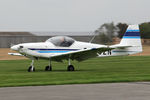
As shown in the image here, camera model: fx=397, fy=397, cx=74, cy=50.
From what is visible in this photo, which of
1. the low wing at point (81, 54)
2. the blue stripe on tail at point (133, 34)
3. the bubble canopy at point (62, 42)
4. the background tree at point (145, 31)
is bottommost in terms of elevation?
the low wing at point (81, 54)

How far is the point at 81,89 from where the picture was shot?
488 inches

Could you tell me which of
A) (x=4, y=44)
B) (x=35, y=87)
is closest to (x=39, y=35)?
(x=4, y=44)

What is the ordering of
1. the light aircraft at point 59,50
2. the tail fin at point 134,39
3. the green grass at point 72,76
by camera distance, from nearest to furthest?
1. the green grass at point 72,76
2. the light aircraft at point 59,50
3. the tail fin at point 134,39

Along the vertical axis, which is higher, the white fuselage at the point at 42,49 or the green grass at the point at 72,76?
the white fuselage at the point at 42,49

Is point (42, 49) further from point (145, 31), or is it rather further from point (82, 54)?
point (145, 31)

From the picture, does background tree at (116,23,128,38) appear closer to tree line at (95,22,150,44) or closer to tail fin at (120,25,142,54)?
tree line at (95,22,150,44)

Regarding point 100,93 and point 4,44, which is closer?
point 100,93

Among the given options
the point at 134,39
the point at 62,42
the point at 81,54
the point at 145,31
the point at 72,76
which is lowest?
the point at 72,76

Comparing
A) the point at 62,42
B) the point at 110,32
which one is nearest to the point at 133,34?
the point at 62,42

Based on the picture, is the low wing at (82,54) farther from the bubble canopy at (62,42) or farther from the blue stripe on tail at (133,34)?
the blue stripe on tail at (133,34)

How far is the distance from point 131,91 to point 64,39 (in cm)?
1111

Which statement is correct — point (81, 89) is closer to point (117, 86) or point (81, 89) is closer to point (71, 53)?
point (117, 86)

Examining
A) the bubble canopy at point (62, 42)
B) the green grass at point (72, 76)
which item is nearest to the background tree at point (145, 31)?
the green grass at point (72, 76)

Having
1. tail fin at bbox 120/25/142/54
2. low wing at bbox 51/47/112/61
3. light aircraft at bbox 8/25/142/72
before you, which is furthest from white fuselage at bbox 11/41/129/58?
tail fin at bbox 120/25/142/54
